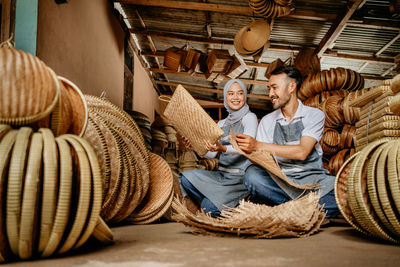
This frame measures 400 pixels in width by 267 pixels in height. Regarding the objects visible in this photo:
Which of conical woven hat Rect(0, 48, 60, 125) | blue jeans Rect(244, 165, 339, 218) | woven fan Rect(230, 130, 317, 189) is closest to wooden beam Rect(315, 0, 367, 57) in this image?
blue jeans Rect(244, 165, 339, 218)

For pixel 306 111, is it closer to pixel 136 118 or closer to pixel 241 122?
pixel 241 122

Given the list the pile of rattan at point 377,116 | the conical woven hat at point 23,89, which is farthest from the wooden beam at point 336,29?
the conical woven hat at point 23,89

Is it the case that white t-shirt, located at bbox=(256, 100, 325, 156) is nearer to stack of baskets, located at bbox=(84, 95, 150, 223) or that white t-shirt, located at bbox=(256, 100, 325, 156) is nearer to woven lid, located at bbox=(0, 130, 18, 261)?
stack of baskets, located at bbox=(84, 95, 150, 223)

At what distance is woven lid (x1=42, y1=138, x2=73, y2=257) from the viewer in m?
1.17

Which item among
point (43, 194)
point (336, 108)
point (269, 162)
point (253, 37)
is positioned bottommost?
point (43, 194)

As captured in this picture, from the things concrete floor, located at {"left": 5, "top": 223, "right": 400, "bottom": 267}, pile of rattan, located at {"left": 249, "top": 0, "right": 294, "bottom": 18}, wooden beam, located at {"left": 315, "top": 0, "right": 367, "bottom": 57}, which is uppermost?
wooden beam, located at {"left": 315, "top": 0, "right": 367, "bottom": 57}

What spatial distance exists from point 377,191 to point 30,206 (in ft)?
4.72

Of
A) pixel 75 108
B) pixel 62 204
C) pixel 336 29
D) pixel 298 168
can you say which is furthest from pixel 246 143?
pixel 336 29

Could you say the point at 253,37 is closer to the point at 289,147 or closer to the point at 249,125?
the point at 249,125

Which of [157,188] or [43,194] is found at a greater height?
[43,194]

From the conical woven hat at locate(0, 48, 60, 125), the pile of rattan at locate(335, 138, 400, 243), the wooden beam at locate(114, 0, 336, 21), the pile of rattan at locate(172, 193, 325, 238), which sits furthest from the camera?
the wooden beam at locate(114, 0, 336, 21)

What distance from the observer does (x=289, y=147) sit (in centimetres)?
235

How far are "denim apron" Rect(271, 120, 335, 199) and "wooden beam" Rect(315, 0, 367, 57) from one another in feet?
7.98

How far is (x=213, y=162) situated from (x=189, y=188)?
3224 mm
